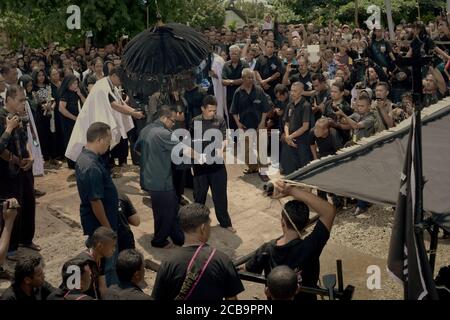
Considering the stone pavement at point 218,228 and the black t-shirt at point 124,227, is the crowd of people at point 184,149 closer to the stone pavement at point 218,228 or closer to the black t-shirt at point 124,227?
the black t-shirt at point 124,227

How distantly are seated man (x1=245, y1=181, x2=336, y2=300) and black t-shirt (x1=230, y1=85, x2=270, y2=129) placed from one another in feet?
18.0

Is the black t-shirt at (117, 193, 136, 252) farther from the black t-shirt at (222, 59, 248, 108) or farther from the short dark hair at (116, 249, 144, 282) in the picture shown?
the black t-shirt at (222, 59, 248, 108)

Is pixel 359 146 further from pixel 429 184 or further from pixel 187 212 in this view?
pixel 187 212

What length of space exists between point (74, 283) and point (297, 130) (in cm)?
535

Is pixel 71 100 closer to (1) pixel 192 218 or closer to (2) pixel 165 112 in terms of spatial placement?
(2) pixel 165 112

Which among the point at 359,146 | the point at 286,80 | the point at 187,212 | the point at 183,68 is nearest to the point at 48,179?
the point at 183,68

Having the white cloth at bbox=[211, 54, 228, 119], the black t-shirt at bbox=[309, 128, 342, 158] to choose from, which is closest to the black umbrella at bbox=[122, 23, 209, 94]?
the black t-shirt at bbox=[309, 128, 342, 158]

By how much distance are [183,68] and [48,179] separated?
324cm

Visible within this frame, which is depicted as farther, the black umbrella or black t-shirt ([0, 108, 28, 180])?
the black umbrella

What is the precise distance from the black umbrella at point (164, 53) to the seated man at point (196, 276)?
4.97m

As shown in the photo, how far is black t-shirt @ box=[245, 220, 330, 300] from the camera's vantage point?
4.38m

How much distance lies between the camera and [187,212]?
171 inches

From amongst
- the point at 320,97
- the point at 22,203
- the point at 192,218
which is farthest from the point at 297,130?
the point at 192,218

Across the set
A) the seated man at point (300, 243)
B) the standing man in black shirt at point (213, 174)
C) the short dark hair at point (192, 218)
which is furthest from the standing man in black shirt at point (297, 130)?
the short dark hair at point (192, 218)
